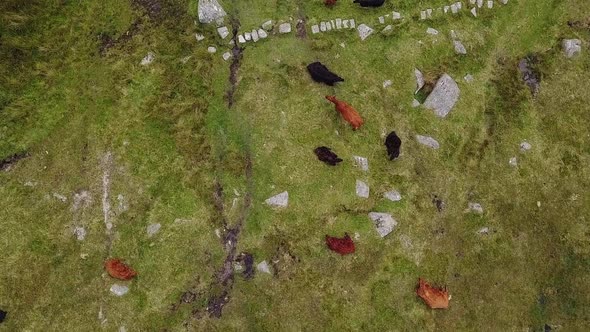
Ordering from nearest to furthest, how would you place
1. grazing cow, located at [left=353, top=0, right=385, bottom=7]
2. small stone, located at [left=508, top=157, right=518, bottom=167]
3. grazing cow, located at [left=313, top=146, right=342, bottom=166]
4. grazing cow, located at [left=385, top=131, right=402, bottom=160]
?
1. grazing cow, located at [left=313, top=146, right=342, bottom=166]
2. grazing cow, located at [left=385, top=131, right=402, bottom=160]
3. grazing cow, located at [left=353, top=0, right=385, bottom=7]
4. small stone, located at [left=508, top=157, right=518, bottom=167]

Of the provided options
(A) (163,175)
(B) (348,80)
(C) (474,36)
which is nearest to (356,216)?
(B) (348,80)

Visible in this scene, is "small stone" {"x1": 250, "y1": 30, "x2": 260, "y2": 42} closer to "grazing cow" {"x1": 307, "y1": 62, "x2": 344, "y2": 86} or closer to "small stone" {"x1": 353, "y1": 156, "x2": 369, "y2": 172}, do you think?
"grazing cow" {"x1": 307, "y1": 62, "x2": 344, "y2": 86}

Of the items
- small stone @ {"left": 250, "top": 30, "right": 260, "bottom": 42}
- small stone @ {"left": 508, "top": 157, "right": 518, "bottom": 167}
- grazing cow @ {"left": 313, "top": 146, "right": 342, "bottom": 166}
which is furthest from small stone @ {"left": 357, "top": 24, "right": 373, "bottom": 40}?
small stone @ {"left": 508, "top": 157, "right": 518, "bottom": 167}

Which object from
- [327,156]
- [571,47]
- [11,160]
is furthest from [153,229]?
[571,47]

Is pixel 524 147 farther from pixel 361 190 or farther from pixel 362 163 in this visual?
pixel 361 190

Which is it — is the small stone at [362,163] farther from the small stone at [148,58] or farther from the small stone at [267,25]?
the small stone at [148,58]

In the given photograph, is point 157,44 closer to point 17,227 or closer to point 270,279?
point 17,227
